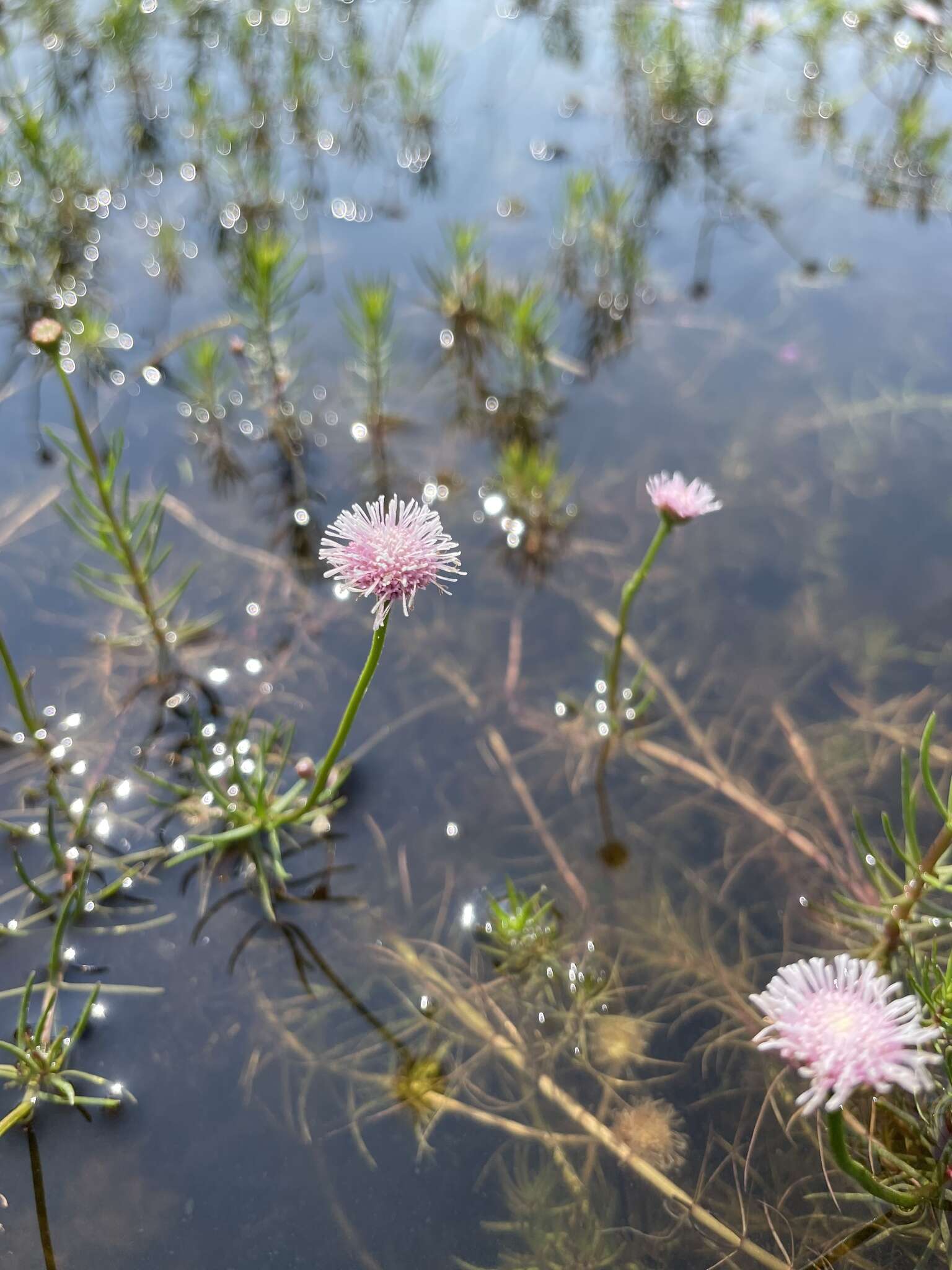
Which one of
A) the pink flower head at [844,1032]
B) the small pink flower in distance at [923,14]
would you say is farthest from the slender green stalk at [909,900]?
the small pink flower in distance at [923,14]

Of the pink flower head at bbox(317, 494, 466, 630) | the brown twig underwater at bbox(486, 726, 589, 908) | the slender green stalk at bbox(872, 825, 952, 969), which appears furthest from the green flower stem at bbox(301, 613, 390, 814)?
the slender green stalk at bbox(872, 825, 952, 969)

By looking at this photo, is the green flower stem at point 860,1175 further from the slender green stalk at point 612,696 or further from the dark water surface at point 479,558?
the slender green stalk at point 612,696

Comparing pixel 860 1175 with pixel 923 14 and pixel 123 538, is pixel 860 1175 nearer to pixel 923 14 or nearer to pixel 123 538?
pixel 123 538

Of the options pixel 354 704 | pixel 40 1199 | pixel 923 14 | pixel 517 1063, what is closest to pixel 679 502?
pixel 354 704

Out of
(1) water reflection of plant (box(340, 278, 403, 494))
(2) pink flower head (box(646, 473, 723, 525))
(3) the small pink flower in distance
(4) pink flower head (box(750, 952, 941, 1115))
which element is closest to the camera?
(4) pink flower head (box(750, 952, 941, 1115))

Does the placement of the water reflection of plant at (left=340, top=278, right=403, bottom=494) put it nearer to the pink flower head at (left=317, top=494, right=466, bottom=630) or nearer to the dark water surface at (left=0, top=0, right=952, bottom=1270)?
the dark water surface at (left=0, top=0, right=952, bottom=1270)
